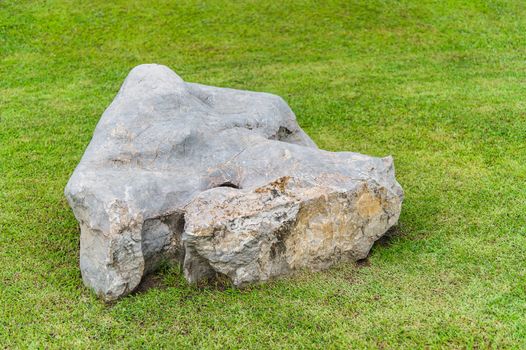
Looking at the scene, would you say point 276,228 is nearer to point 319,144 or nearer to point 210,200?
point 210,200

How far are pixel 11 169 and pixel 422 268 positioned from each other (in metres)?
5.23

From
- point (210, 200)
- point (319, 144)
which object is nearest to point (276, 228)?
point (210, 200)

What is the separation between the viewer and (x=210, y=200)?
4.99 m

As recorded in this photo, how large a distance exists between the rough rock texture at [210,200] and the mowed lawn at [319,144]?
0.78 feet

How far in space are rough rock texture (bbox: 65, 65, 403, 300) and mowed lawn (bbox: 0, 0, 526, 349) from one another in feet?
0.78

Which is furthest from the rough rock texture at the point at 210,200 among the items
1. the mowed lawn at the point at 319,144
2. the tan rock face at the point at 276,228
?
the mowed lawn at the point at 319,144

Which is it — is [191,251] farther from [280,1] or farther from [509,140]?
[280,1]

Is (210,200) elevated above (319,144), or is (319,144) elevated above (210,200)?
(210,200)

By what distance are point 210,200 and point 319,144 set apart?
12.2 feet

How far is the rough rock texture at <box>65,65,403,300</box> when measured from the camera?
4.85 metres

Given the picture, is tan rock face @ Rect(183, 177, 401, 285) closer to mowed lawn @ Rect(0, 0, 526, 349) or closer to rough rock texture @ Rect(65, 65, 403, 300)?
rough rock texture @ Rect(65, 65, 403, 300)

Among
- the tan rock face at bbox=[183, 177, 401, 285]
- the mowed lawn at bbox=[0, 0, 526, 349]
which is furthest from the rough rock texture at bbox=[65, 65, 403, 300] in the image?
the mowed lawn at bbox=[0, 0, 526, 349]

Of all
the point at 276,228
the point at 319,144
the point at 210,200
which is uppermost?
the point at 210,200

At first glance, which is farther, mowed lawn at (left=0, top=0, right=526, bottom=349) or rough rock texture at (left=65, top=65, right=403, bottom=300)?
rough rock texture at (left=65, top=65, right=403, bottom=300)
